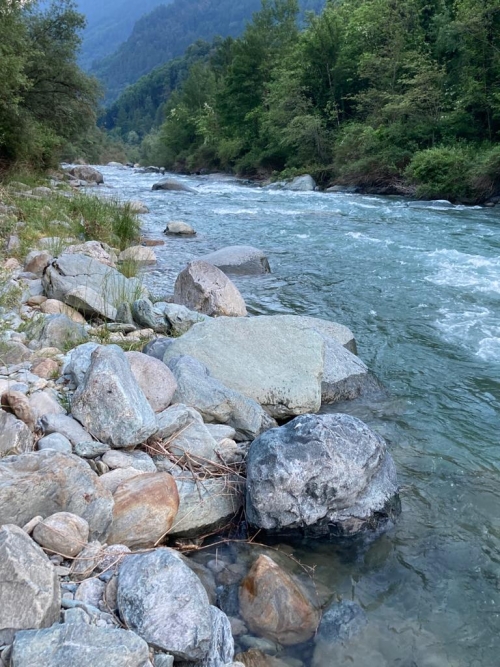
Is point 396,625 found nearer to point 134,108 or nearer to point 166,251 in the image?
point 166,251

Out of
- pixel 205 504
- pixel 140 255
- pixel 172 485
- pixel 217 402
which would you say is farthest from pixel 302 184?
pixel 172 485

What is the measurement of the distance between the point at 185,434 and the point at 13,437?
1177mm

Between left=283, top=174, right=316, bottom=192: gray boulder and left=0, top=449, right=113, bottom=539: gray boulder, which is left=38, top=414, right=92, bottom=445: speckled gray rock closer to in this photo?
left=0, top=449, right=113, bottom=539: gray boulder

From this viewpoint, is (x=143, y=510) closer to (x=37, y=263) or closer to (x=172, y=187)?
(x=37, y=263)

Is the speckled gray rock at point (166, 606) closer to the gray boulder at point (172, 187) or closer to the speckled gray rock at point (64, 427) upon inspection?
the speckled gray rock at point (64, 427)

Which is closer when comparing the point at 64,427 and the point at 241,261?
the point at 64,427

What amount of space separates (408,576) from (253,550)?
917 mm

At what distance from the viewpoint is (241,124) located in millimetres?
41281

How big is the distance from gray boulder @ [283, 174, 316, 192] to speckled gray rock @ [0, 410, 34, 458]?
22600 mm

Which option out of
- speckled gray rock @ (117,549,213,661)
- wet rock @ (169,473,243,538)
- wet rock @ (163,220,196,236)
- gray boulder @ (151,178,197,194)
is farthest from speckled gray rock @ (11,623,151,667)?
gray boulder @ (151,178,197,194)

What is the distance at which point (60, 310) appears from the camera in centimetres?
584

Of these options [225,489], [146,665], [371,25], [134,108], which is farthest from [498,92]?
[134,108]

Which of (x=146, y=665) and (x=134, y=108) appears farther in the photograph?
(x=134, y=108)

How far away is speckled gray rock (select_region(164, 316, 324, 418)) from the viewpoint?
497 cm
